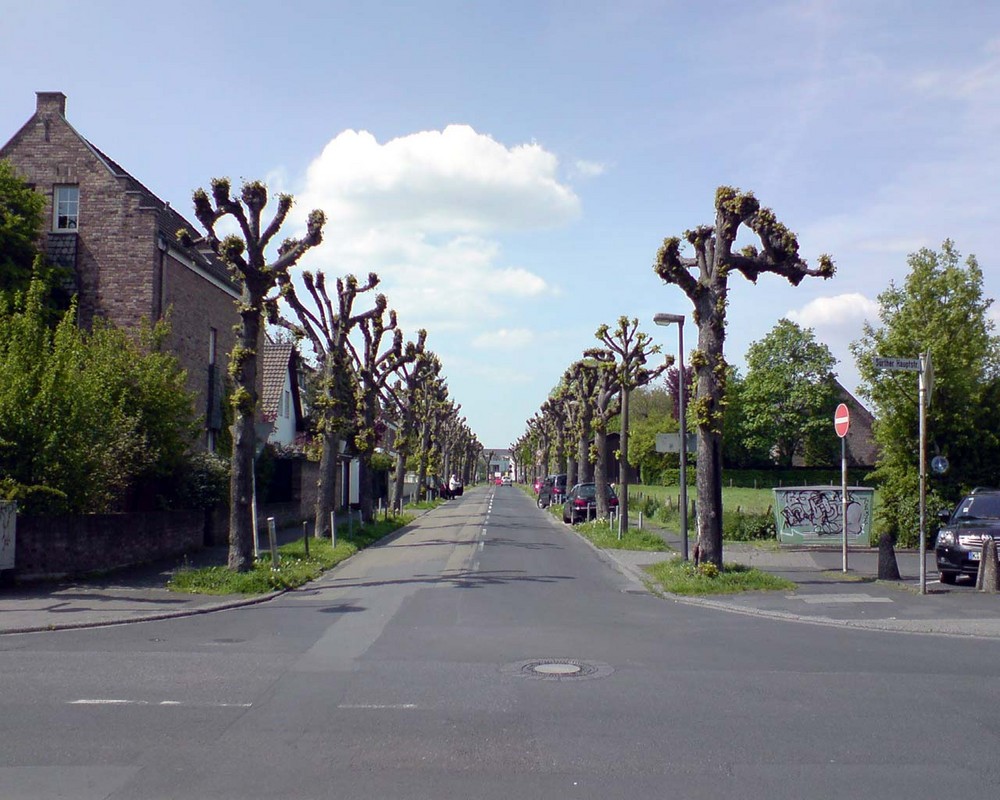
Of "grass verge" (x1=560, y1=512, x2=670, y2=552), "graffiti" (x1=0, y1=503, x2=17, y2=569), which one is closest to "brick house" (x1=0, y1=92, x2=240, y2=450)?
"graffiti" (x1=0, y1=503, x2=17, y2=569)

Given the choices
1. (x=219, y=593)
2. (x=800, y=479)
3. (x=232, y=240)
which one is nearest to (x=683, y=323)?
(x=232, y=240)

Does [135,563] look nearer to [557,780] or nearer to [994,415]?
[557,780]

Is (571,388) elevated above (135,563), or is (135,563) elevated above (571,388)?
(571,388)

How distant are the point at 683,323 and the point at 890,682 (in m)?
12.6

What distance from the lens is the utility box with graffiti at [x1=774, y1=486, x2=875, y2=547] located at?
24.4 metres

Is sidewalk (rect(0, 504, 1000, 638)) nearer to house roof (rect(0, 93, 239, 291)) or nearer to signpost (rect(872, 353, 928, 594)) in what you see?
signpost (rect(872, 353, 928, 594))

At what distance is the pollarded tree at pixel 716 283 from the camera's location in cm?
1805

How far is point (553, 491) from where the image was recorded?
55.3 m

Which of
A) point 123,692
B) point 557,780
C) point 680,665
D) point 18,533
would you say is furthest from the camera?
point 18,533

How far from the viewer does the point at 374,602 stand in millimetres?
15305

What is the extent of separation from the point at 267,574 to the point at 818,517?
14000 millimetres

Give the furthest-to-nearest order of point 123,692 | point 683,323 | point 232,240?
point 683,323 → point 232,240 → point 123,692

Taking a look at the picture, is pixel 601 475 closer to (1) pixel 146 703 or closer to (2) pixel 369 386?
(2) pixel 369 386

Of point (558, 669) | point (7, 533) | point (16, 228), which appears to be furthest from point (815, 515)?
point (16, 228)
